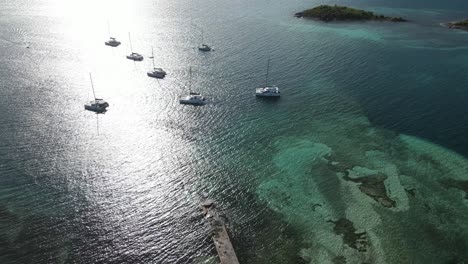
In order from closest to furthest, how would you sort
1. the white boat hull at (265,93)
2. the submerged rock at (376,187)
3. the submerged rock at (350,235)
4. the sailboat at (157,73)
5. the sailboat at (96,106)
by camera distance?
the submerged rock at (350,235)
the submerged rock at (376,187)
the sailboat at (96,106)
the white boat hull at (265,93)
the sailboat at (157,73)

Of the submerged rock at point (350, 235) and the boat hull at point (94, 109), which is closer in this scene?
the submerged rock at point (350, 235)

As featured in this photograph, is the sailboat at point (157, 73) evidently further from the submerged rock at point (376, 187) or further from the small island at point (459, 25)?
the small island at point (459, 25)

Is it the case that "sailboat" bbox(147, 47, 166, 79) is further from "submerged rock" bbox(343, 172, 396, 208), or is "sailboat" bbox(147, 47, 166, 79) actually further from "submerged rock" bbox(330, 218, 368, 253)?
"submerged rock" bbox(330, 218, 368, 253)

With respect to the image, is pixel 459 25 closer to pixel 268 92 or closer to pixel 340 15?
pixel 340 15

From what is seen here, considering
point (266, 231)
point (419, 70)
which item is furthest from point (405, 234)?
point (419, 70)

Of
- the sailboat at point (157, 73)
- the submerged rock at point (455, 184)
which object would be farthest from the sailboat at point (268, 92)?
the submerged rock at point (455, 184)

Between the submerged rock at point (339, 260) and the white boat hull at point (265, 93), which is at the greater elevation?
the white boat hull at point (265, 93)
